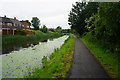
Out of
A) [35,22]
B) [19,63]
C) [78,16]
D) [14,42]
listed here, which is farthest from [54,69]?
[35,22]

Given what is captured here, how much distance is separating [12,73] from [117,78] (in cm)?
645

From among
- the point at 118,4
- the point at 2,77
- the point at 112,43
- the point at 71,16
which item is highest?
the point at 71,16

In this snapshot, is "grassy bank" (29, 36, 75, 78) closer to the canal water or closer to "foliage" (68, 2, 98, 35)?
the canal water

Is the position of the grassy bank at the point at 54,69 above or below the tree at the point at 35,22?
below

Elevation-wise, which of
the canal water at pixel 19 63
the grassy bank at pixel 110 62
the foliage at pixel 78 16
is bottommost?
the canal water at pixel 19 63

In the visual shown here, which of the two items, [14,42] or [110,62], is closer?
[110,62]

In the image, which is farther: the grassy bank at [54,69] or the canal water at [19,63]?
the canal water at [19,63]

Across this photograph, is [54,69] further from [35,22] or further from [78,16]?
[35,22]

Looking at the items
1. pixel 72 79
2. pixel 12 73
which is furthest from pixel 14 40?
pixel 72 79

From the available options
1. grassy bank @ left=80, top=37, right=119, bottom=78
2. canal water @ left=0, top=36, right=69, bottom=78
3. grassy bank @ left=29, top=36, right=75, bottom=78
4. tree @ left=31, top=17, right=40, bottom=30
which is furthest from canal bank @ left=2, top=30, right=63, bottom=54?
tree @ left=31, top=17, right=40, bottom=30

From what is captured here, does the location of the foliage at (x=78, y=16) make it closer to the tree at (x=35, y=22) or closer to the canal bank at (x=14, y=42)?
the canal bank at (x=14, y=42)

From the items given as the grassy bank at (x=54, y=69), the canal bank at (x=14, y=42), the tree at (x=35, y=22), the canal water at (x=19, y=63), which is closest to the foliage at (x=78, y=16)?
the canal bank at (x=14, y=42)

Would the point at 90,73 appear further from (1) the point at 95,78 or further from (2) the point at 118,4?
(2) the point at 118,4

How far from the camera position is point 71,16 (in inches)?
1351
